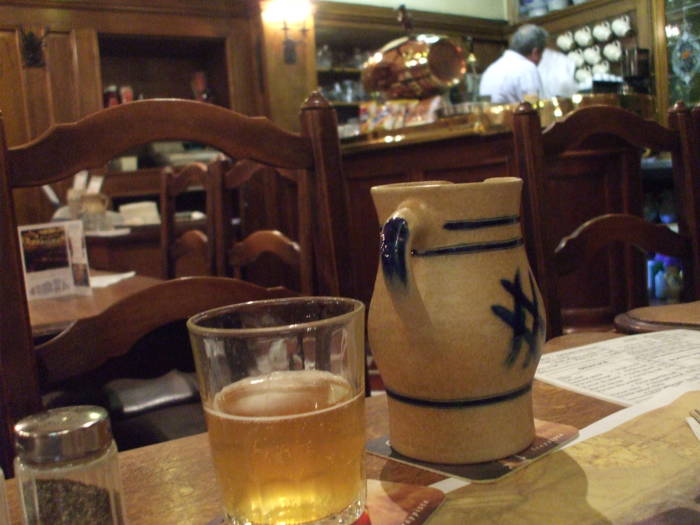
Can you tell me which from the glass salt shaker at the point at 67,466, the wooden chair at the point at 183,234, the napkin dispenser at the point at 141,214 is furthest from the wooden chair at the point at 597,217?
the napkin dispenser at the point at 141,214

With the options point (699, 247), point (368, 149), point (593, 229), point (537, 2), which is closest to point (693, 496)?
point (593, 229)

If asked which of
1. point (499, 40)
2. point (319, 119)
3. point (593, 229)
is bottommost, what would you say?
point (593, 229)

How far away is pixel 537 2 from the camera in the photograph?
562 cm

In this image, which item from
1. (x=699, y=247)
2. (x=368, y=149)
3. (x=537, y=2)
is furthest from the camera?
(x=537, y=2)

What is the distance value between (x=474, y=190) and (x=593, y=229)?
718 mm

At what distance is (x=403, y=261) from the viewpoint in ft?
1.47

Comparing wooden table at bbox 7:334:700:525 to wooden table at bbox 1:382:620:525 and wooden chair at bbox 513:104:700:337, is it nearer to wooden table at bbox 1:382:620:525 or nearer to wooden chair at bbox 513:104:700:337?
wooden table at bbox 1:382:620:525

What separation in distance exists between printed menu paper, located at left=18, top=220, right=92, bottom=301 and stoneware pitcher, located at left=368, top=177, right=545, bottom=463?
4.38 ft

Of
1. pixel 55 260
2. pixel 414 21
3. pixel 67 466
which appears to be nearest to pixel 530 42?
pixel 414 21

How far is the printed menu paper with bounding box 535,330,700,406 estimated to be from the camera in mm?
629

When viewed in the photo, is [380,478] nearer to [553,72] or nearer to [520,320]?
[520,320]

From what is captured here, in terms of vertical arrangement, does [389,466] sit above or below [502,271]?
below

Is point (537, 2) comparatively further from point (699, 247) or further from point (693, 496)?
point (693, 496)

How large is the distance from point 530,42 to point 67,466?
13.6ft
